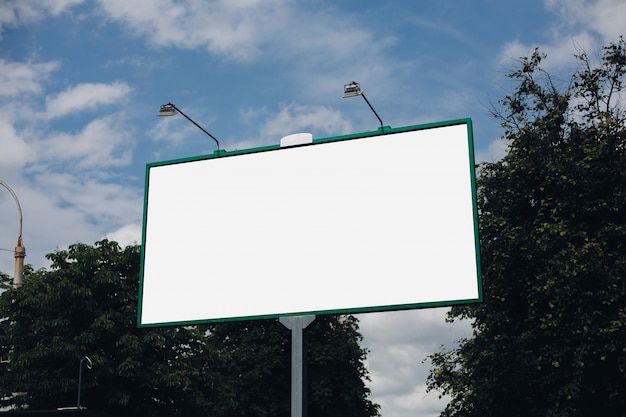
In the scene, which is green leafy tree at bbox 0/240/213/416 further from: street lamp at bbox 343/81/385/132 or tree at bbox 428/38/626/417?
street lamp at bbox 343/81/385/132

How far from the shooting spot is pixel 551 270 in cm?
2669

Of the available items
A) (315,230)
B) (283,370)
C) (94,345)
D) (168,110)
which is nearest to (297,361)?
(315,230)

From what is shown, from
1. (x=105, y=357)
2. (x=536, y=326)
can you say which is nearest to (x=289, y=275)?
(x=536, y=326)

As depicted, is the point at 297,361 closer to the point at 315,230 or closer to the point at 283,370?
the point at 315,230

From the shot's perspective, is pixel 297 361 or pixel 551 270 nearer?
pixel 297 361

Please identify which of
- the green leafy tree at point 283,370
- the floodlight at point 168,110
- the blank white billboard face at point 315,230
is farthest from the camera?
the green leafy tree at point 283,370

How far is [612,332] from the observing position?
25906mm

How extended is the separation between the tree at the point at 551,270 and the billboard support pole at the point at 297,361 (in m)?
10.7

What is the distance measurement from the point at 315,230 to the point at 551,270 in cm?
1069

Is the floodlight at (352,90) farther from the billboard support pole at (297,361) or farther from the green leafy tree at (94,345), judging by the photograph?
the green leafy tree at (94,345)

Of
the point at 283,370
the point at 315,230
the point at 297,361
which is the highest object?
the point at 315,230

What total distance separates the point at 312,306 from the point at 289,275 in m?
0.99

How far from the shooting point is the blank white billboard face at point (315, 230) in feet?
60.4

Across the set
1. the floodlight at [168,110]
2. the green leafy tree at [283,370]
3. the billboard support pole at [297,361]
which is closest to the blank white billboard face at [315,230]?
the billboard support pole at [297,361]
